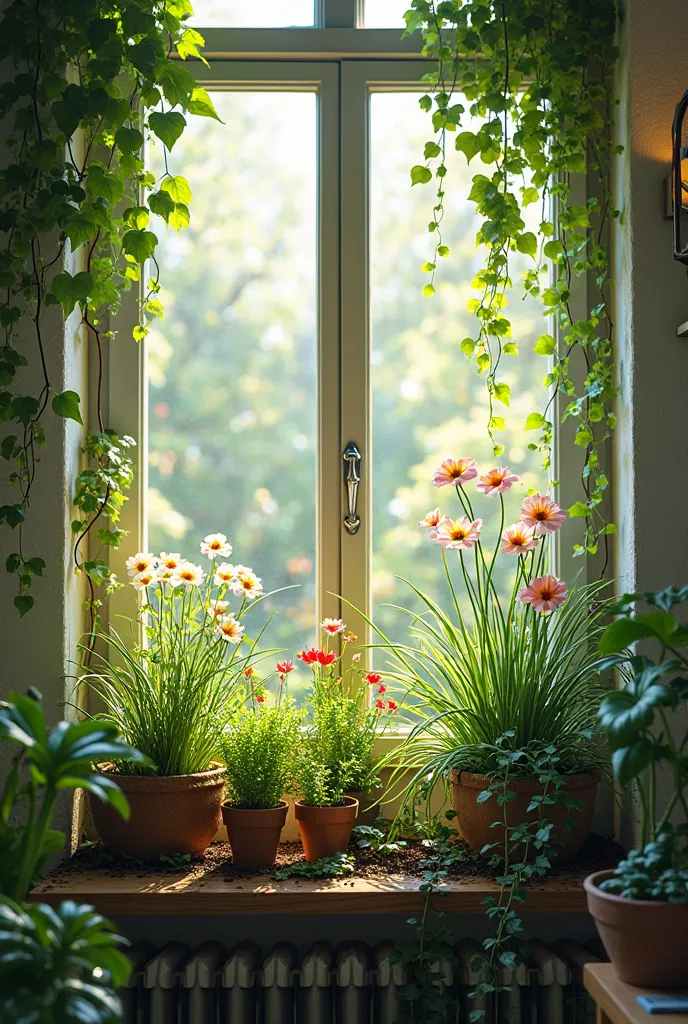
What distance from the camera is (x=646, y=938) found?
1.56 m

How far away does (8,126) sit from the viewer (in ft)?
7.53

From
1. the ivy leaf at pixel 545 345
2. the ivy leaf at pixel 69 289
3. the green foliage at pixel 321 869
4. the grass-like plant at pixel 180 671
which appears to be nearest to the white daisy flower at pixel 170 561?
the grass-like plant at pixel 180 671

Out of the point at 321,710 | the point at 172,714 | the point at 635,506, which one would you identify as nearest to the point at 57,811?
the point at 172,714

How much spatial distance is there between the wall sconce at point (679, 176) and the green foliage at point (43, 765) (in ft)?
5.10

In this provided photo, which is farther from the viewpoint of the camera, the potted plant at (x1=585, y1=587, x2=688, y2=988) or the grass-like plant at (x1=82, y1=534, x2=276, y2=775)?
the grass-like plant at (x1=82, y1=534, x2=276, y2=775)

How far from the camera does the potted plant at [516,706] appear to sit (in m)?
2.07

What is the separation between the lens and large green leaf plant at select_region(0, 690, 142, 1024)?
Result: 99 centimetres

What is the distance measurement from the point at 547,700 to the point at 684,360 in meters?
0.85

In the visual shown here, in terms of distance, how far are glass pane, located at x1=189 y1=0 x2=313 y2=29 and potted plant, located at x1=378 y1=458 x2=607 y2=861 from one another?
1294 millimetres

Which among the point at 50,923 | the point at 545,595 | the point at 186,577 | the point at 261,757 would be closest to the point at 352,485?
the point at 186,577

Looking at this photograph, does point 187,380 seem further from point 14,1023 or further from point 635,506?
point 14,1023

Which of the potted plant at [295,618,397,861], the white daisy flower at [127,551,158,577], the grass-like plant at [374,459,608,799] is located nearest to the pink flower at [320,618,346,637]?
the potted plant at [295,618,397,861]

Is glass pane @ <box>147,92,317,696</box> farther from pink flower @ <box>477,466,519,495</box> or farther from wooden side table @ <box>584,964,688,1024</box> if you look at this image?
wooden side table @ <box>584,964,688,1024</box>

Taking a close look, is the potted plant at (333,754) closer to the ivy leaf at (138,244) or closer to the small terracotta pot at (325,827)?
the small terracotta pot at (325,827)
